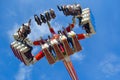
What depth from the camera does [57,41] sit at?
3594 centimetres

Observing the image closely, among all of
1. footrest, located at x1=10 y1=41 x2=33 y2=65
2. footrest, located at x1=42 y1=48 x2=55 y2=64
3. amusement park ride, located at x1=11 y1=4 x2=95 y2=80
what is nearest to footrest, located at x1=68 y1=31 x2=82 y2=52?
amusement park ride, located at x1=11 y1=4 x2=95 y2=80

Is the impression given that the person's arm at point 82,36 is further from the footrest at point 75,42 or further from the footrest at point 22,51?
the footrest at point 22,51

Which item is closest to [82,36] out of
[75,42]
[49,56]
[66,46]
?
[75,42]

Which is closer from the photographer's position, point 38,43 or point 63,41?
point 63,41

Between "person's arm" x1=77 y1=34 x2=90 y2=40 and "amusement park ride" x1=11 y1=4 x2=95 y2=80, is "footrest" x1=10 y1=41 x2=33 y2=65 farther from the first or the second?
"person's arm" x1=77 y1=34 x2=90 y2=40

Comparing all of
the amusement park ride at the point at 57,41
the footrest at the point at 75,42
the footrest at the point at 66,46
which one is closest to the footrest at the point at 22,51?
the amusement park ride at the point at 57,41

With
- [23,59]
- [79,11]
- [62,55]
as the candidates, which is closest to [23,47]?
[23,59]

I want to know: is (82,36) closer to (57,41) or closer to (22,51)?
(57,41)

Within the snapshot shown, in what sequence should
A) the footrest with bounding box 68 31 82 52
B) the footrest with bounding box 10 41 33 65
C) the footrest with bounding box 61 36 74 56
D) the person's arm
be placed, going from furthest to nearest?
the person's arm → the footrest with bounding box 10 41 33 65 → the footrest with bounding box 68 31 82 52 → the footrest with bounding box 61 36 74 56

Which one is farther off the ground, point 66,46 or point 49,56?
point 66,46

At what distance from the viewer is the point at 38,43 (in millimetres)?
38031

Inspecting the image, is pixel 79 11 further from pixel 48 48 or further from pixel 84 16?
pixel 48 48

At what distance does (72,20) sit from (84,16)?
1443mm

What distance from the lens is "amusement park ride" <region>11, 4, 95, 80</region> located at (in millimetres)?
35875
